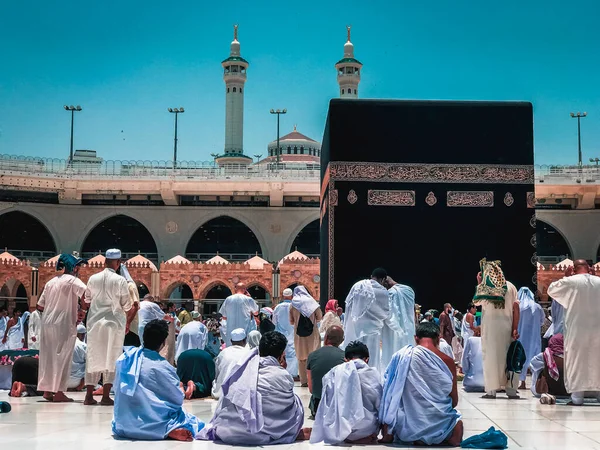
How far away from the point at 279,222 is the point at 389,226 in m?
16.5

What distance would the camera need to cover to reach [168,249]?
90.7ft

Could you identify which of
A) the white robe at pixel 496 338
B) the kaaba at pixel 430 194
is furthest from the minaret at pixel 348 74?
the white robe at pixel 496 338

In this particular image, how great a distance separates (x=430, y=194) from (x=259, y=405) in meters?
7.39

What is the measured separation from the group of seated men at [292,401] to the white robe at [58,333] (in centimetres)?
181

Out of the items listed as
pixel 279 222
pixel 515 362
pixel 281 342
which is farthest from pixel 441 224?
pixel 279 222

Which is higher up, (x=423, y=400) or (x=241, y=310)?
(x=241, y=310)

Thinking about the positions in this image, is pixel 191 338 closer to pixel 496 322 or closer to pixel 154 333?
pixel 496 322

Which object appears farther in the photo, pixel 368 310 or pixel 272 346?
pixel 368 310

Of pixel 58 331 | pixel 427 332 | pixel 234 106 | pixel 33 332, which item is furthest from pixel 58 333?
pixel 234 106

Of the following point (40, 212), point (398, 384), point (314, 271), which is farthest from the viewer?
point (40, 212)

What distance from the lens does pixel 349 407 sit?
4.20 metres

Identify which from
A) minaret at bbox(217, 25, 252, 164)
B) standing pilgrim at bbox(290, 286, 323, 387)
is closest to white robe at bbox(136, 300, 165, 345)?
standing pilgrim at bbox(290, 286, 323, 387)

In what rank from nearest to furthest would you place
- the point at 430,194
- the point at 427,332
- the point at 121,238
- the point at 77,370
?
the point at 427,332 < the point at 77,370 < the point at 430,194 < the point at 121,238

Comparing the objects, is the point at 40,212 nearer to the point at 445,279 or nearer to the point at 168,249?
the point at 168,249
